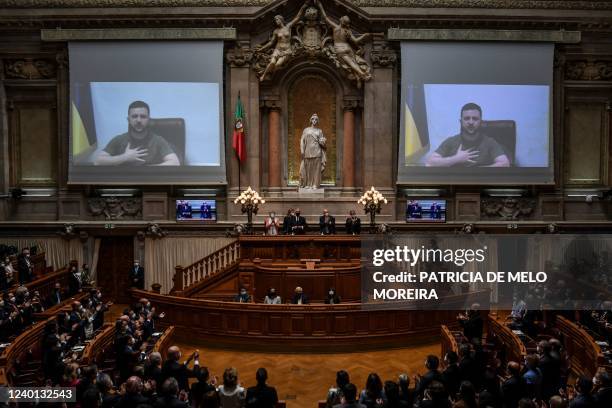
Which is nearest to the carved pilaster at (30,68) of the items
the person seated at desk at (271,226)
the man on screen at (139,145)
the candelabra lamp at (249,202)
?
the man on screen at (139,145)

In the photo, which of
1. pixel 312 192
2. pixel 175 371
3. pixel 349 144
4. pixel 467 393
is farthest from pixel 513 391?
pixel 349 144

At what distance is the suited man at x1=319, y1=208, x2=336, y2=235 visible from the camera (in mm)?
16750

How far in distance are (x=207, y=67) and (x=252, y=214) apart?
4.91 m

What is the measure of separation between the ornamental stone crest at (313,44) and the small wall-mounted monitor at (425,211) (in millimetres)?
4317

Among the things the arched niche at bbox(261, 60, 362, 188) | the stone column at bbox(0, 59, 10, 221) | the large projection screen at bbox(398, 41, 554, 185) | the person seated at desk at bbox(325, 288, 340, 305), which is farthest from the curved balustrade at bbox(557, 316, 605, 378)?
the stone column at bbox(0, 59, 10, 221)

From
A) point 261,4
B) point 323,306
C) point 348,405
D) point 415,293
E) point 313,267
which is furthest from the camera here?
point 261,4

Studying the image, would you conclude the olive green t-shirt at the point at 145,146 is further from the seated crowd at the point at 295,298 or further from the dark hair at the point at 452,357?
the dark hair at the point at 452,357

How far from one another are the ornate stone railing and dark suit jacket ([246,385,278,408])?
27.9 feet

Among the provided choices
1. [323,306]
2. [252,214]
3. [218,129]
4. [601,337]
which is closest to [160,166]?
[218,129]

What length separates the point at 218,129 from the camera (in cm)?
1831

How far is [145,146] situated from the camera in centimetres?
1830

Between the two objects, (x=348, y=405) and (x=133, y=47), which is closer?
(x=348, y=405)

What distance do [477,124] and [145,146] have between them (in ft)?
35.1

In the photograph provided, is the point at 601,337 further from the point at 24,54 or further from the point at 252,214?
the point at 24,54
